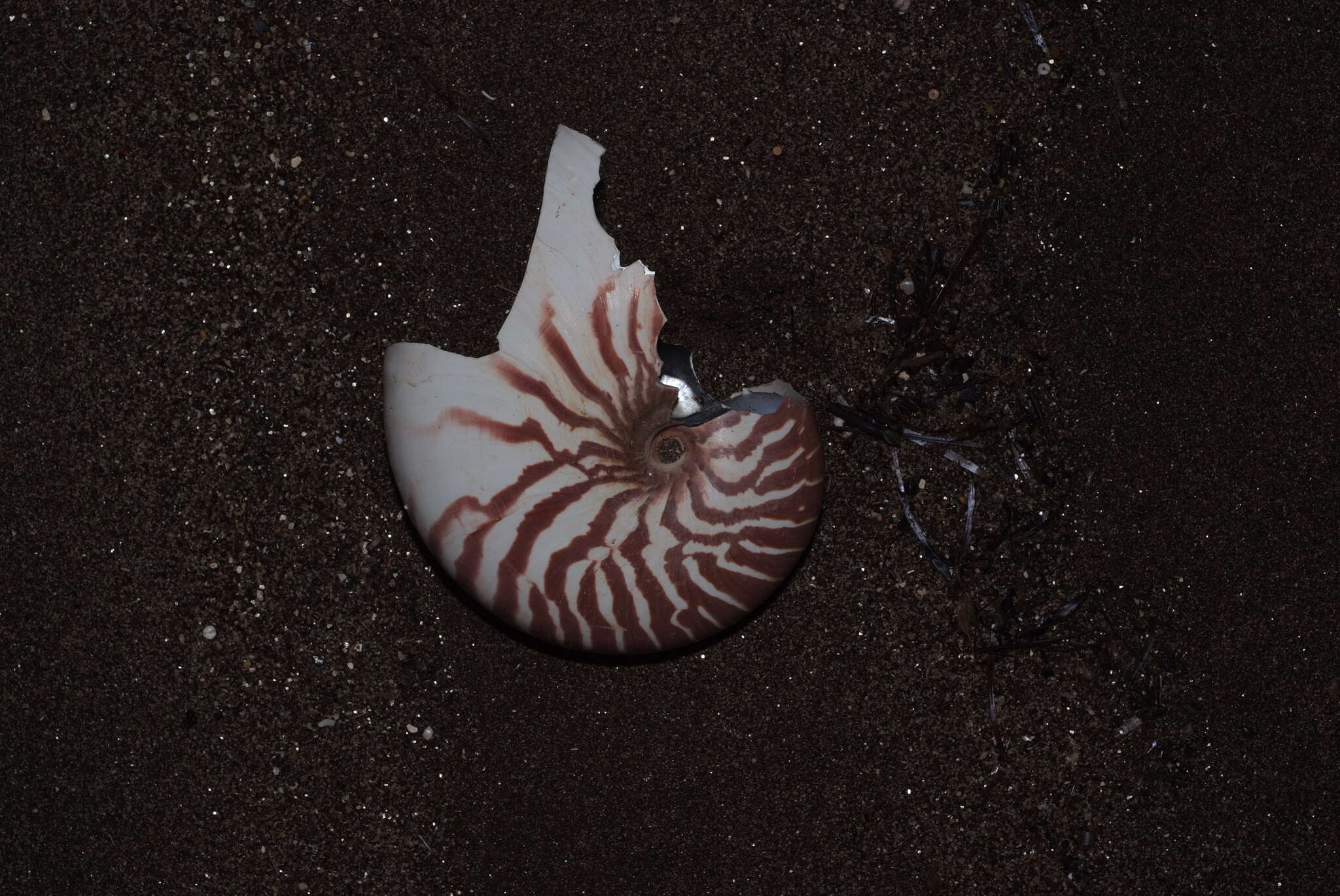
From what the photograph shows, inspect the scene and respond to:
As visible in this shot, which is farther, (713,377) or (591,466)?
(713,377)

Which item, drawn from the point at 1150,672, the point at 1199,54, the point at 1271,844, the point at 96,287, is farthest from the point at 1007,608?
the point at 96,287

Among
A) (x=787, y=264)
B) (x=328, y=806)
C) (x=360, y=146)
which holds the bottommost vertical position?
(x=328, y=806)

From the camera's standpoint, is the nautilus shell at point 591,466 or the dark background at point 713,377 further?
the dark background at point 713,377

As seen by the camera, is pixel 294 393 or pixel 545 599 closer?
pixel 545 599

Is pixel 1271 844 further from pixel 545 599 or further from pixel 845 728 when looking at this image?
pixel 545 599

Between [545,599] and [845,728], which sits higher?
[545,599]
